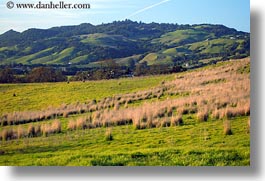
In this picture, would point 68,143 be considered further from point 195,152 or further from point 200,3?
point 200,3

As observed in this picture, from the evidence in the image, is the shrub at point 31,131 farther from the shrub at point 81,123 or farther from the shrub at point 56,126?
the shrub at point 81,123

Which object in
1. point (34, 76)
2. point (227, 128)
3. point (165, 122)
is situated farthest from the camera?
point (34, 76)

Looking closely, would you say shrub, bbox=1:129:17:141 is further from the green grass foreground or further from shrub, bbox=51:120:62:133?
shrub, bbox=51:120:62:133

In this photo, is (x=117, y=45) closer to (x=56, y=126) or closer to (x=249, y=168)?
(x=56, y=126)

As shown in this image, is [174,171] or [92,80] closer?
[174,171]

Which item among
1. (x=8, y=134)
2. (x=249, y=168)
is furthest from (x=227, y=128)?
(x=8, y=134)

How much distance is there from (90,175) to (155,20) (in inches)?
108

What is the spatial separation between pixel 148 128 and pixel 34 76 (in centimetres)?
209

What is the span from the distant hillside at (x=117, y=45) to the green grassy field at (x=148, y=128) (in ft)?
1.12

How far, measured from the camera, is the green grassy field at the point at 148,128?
30.9 feet

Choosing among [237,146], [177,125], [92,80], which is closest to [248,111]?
[237,146]

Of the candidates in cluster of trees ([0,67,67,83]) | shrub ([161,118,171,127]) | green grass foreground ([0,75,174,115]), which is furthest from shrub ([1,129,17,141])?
shrub ([161,118,171,127])

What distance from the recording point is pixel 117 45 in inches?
392

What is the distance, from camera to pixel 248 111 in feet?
30.9
